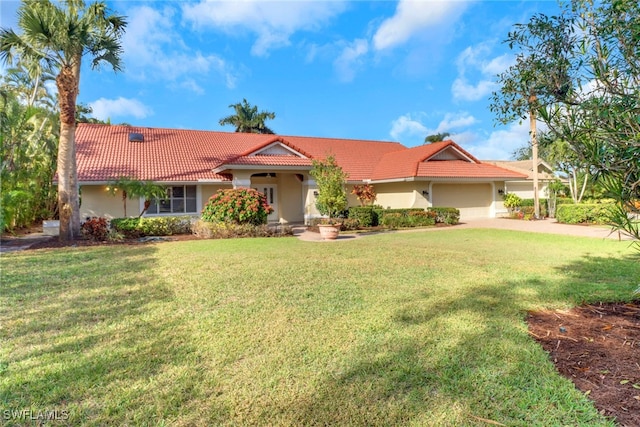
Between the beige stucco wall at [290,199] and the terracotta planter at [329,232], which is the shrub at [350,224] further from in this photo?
the beige stucco wall at [290,199]

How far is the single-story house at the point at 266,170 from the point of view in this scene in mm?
19094

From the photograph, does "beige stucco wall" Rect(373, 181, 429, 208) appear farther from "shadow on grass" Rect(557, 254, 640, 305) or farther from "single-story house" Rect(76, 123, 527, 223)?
"shadow on grass" Rect(557, 254, 640, 305)

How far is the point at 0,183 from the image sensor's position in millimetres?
16078

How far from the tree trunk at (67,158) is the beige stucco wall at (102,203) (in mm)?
4744

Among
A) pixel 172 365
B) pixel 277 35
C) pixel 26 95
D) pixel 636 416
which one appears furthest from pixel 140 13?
pixel 26 95

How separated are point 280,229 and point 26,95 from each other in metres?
29.6

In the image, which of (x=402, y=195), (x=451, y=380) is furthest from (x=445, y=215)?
(x=451, y=380)

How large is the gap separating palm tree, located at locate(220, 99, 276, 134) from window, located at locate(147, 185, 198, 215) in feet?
61.7

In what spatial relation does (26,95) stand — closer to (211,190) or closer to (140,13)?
(211,190)

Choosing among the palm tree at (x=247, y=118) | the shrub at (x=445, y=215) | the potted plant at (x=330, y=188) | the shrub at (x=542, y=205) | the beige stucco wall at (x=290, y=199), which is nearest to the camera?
the potted plant at (x=330, y=188)

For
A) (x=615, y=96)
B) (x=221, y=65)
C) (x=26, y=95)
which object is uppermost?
(x=26, y=95)

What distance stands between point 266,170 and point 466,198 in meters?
15.4

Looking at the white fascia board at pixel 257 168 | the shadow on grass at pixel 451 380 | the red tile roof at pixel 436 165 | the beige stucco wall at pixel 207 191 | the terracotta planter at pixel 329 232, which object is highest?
the red tile roof at pixel 436 165

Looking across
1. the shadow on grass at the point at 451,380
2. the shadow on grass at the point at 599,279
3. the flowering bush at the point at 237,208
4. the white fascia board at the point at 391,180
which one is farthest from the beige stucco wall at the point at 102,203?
the shadow on grass at the point at 599,279
